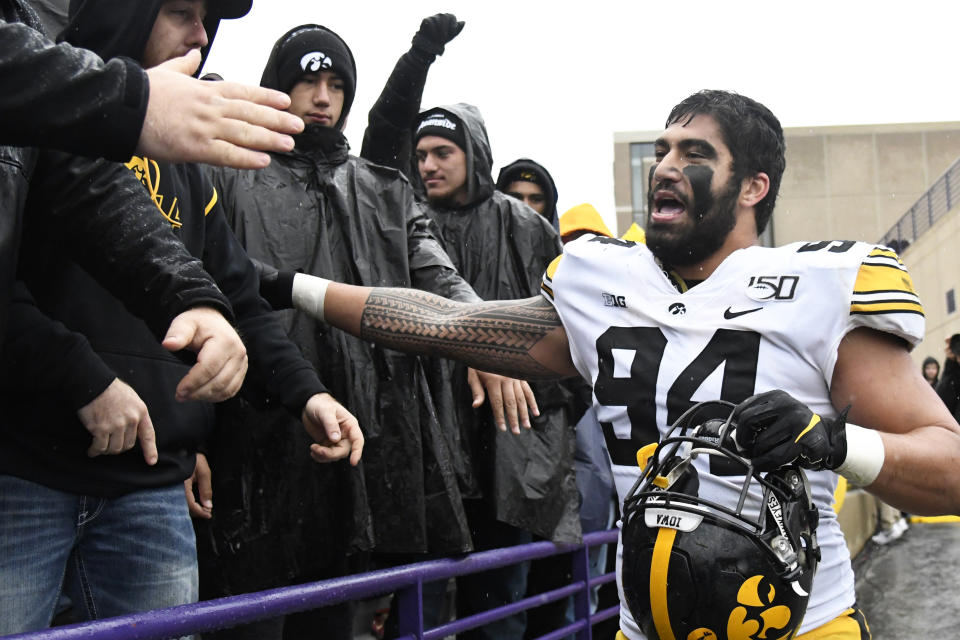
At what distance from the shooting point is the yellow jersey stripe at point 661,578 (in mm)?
2100

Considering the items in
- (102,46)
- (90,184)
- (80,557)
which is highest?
(102,46)

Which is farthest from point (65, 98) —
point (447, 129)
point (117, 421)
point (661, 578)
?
point (447, 129)

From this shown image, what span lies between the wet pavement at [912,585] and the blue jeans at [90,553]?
24.5 feet

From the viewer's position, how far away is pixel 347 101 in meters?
3.76

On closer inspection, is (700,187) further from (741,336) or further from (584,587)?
(584,587)

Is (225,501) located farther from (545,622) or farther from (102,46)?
(545,622)

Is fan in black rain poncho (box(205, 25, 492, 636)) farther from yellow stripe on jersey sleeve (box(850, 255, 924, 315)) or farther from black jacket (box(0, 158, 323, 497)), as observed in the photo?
yellow stripe on jersey sleeve (box(850, 255, 924, 315))

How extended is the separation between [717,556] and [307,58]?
2403 mm

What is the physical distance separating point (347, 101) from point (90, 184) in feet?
5.70

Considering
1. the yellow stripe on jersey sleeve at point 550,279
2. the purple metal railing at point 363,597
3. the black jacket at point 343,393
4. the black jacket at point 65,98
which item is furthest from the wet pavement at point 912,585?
the black jacket at point 65,98

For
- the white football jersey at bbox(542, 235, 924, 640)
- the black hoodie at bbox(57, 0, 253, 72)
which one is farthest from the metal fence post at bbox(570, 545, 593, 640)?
the black hoodie at bbox(57, 0, 253, 72)

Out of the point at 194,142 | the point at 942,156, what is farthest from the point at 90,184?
the point at 942,156

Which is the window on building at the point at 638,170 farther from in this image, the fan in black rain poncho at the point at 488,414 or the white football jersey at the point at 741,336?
the white football jersey at the point at 741,336

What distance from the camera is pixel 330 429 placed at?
2613mm
